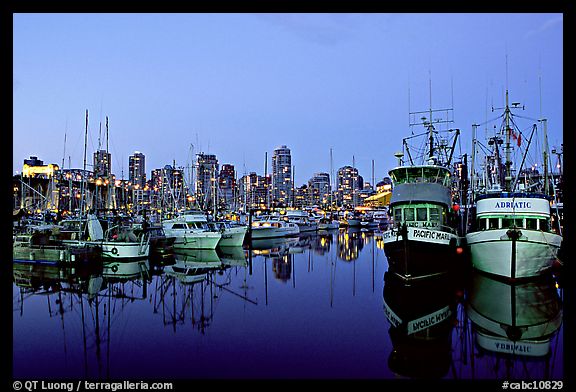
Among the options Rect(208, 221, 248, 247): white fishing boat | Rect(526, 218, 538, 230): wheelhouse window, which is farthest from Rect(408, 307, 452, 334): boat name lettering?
Rect(208, 221, 248, 247): white fishing boat

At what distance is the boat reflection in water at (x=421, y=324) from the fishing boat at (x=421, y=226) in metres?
1.18

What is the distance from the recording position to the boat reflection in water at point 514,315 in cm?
1403

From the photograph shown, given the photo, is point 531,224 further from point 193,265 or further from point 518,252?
point 193,265

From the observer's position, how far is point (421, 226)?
87.7ft

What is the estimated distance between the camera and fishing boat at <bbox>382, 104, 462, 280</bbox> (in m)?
23.9

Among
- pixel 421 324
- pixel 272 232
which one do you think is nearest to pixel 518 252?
pixel 421 324

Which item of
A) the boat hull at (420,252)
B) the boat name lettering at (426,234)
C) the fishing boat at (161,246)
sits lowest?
the fishing boat at (161,246)

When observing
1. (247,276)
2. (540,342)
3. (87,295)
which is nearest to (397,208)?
(247,276)

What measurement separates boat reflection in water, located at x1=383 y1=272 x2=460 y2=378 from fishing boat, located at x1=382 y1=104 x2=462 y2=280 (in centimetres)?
118

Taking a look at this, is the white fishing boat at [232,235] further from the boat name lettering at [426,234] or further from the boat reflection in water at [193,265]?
the boat name lettering at [426,234]

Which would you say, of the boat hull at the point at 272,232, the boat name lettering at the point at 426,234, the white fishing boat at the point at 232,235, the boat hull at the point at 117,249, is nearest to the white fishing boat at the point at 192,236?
the white fishing boat at the point at 232,235

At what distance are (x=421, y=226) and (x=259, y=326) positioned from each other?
46.0 ft
